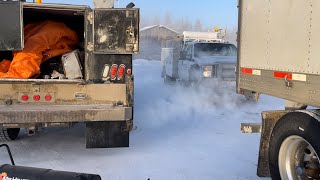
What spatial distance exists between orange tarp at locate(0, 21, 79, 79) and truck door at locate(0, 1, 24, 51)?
55 centimetres

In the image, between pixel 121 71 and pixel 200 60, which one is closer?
pixel 121 71

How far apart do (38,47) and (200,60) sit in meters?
8.51

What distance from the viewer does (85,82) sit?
19.2ft

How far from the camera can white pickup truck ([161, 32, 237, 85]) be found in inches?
526

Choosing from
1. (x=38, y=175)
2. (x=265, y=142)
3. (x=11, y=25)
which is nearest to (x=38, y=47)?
(x=11, y=25)

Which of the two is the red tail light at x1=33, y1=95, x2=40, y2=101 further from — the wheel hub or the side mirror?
the side mirror

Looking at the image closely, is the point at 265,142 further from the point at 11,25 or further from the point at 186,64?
the point at 186,64

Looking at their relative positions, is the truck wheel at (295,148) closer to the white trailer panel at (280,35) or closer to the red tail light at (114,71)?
the white trailer panel at (280,35)

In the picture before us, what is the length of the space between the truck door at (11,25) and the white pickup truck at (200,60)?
8661 mm

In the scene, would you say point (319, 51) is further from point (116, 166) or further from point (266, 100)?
point (266, 100)

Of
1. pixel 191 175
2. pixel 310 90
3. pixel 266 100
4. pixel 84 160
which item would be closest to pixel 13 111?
pixel 84 160

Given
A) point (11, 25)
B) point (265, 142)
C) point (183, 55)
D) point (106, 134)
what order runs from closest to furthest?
point (265, 142) < point (11, 25) < point (106, 134) < point (183, 55)

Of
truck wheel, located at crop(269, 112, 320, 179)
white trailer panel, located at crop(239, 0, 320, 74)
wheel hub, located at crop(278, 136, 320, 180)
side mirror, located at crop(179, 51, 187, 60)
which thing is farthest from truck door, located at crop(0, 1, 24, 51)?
side mirror, located at crop(179, 51, 187, 60)

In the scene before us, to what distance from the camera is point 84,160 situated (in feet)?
19.8
